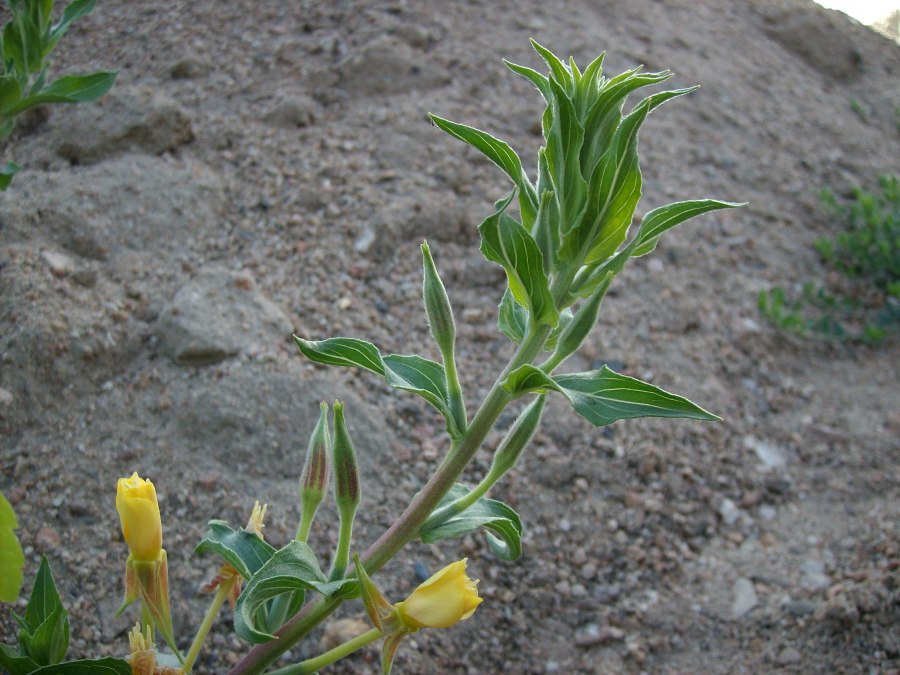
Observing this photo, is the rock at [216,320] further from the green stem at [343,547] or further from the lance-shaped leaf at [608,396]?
the lance-shaped leaf at [608,396]

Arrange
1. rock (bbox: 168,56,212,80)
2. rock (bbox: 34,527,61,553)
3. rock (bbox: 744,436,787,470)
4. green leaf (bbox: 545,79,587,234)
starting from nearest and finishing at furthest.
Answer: green leaf (bbox: 545,79,587,234)
rock (bbox: 34,527,61,553)
rock (bbox: 744,436,787,470)
rock (bbox: 168,56,212,80)

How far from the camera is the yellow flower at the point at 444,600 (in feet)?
4.04

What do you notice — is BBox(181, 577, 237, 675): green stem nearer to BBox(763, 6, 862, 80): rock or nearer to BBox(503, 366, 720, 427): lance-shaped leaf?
BBox(503, 366, 720, 427): lance-shaped leaf

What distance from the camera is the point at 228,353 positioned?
91.9 inches

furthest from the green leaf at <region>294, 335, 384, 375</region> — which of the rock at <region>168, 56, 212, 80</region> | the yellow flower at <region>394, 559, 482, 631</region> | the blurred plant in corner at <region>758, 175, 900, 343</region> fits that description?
the rock at <region>168, 56, 212, 80</region>

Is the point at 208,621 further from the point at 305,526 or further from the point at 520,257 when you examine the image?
the point at 520,257

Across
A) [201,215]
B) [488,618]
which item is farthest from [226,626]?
[201,215]

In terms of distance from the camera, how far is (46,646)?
1.38 meters

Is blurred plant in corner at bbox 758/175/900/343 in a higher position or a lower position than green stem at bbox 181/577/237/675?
higher

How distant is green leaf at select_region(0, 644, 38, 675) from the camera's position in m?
1.33

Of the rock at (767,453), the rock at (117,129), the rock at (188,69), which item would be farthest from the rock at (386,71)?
the rock at (767,453)

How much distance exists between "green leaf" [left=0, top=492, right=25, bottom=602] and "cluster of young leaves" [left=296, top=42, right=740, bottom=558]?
1.60 ft

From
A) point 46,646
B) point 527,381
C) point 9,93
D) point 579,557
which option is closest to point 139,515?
point 46,646

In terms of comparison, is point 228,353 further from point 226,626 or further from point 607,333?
point 607,333
